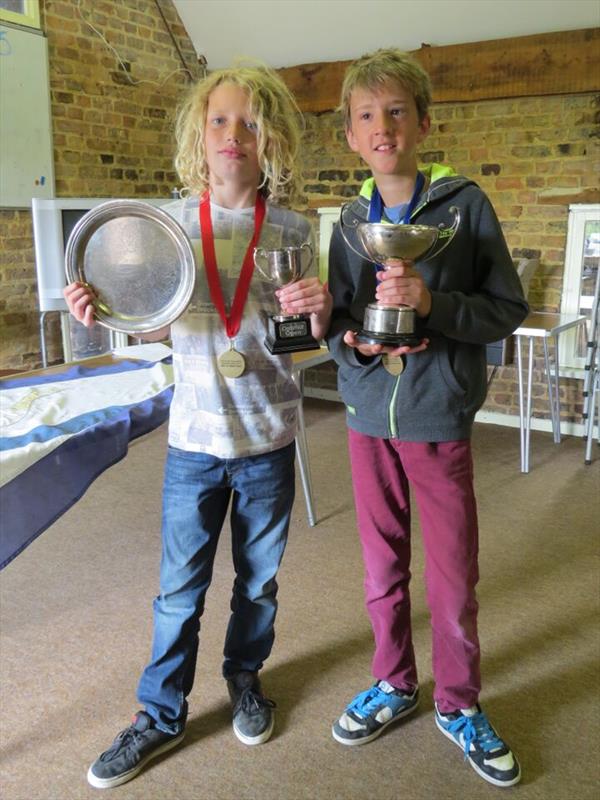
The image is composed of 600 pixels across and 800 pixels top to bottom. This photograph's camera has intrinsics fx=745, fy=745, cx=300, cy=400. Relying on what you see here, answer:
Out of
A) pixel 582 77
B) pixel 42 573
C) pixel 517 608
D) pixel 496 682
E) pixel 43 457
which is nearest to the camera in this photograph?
pixel 43 457

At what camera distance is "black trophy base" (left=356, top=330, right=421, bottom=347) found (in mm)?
1435

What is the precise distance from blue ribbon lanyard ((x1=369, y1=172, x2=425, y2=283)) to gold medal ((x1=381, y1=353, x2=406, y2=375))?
0.19 m

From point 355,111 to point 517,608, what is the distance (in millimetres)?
1703

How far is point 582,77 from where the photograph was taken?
3.93m

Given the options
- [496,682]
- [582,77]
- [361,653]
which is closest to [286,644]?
[361,653]

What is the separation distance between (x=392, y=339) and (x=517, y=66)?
3.31m

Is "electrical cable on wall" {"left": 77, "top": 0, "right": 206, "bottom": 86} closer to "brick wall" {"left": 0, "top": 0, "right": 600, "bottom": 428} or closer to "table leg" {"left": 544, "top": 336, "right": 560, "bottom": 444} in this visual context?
"brick wall" {"left": 0, "top": 0, "right": 600, "bottom": 428}

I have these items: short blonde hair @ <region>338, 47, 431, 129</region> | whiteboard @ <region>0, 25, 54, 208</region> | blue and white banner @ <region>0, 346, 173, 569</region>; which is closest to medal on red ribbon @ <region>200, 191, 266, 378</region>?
short blonde hair @ <region>338, 47, 431, 129</region>

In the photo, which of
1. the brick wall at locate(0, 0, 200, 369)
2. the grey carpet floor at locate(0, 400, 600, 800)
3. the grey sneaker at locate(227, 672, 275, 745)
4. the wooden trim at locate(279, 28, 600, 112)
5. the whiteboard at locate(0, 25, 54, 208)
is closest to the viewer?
the grey carpet floor at locate(0, 400, 600, 800)

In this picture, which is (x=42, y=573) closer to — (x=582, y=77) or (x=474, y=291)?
(x=474, y=291)

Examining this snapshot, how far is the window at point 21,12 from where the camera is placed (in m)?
4.00

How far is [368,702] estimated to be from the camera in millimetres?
1833

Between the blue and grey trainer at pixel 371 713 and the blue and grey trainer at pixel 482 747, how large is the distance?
0.12 meters

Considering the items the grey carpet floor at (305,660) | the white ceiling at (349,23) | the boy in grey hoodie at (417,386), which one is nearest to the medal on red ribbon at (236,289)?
the boy in grey hoodie at (417,386)
